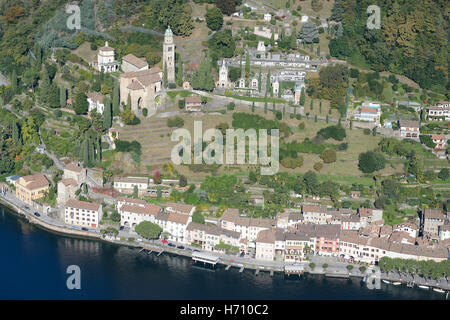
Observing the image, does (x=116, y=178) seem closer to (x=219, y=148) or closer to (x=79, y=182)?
(x=79, y=182)

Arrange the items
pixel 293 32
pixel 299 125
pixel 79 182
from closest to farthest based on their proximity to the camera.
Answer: pixel 79 182
pixel 299 125
pixel 293 32

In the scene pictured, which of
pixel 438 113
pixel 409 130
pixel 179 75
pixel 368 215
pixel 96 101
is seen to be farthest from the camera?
pixel 179 75

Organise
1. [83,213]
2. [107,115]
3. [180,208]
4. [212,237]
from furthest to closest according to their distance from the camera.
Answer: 1. [107,115]
2. [83,213]
3. [180,208]
4. [212,237]

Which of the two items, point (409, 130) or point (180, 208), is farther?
point (409, 130)

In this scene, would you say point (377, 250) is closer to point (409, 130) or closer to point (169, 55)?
point (409, 130)

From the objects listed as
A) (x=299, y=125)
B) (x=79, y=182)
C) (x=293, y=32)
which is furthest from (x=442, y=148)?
(x=79, y=182)

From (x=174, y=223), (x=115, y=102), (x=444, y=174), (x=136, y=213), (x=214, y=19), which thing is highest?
(x=214, y=19)

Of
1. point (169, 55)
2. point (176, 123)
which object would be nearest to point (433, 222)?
point (176, 123)
